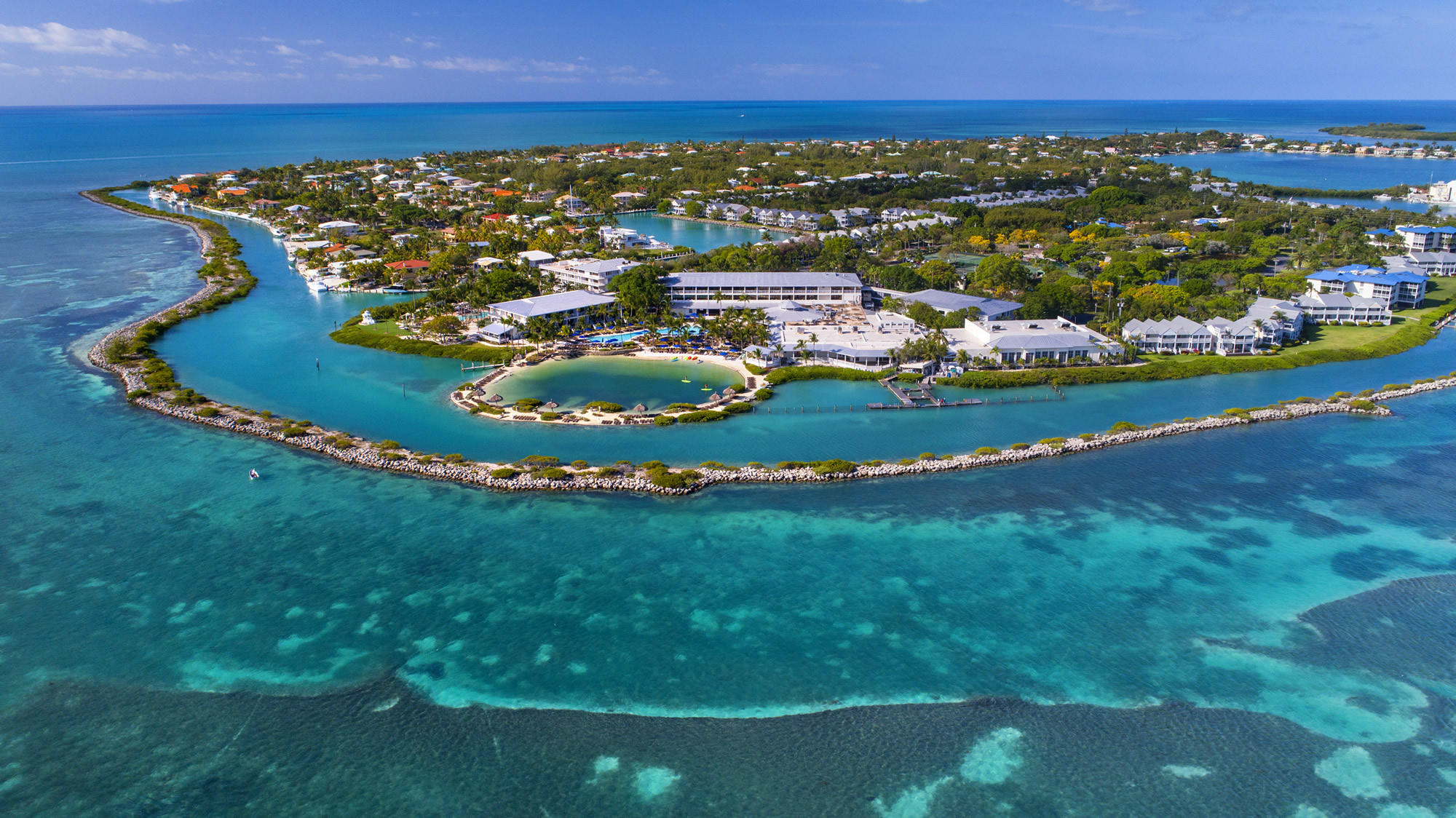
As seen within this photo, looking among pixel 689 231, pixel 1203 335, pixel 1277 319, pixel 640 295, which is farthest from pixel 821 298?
pixel 689 231

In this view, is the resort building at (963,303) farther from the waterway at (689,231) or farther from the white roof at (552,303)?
the waterway at (689,231)

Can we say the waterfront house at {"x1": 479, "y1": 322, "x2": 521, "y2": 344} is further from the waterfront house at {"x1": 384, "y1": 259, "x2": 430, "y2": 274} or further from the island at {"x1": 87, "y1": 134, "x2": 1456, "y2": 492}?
the waterfront house at {"x1": 384, "y1": 259, "x2": 430, "y2": 274}

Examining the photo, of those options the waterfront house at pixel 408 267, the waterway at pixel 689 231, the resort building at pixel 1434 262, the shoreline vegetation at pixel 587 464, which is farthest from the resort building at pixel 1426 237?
the waterfront house at pixel 408 267

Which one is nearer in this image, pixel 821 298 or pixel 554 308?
pixel 554 308

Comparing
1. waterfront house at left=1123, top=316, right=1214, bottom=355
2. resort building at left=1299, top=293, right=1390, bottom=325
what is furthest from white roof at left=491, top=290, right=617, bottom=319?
resort building at left=1299, top=293, right=1390, bottom=325

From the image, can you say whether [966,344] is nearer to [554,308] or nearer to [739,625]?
[554,308]

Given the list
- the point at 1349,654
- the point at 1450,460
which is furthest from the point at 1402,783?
the point at 1450,460

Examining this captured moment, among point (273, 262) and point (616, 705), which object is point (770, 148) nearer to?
point (273, 262)
